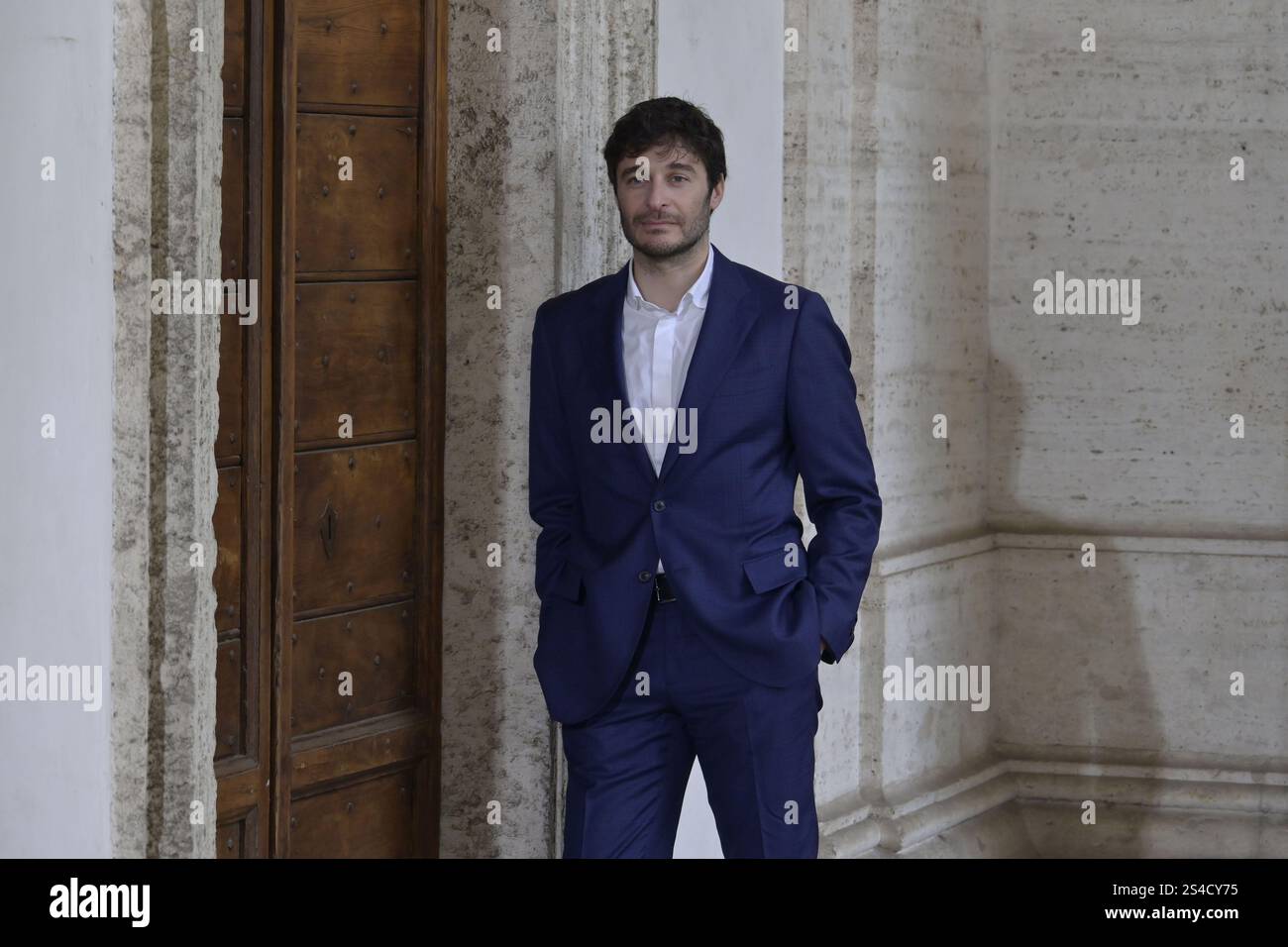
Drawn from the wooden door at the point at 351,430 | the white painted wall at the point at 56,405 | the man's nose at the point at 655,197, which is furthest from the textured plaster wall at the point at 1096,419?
the white painted wall at the point at 56,405

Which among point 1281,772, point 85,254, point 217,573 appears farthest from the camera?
point 1281,772

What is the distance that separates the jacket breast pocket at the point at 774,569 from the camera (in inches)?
138

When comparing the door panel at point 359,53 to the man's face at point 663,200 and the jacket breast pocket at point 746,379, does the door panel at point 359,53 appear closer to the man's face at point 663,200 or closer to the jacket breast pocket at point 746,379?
the man's face at point 663,200

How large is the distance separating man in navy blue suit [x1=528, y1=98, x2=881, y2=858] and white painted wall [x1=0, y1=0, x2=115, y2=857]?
0.92m

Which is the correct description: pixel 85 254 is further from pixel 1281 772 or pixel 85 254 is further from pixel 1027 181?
pixel 1281 772

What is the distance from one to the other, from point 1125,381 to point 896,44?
1.42 metres

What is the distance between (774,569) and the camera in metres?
3.54

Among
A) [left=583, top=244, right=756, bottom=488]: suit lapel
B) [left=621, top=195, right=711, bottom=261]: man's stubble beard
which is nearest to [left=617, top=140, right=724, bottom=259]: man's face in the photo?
[left=621, top=195, right=711, bottom=261]: man's stubble beard

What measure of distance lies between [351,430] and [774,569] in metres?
1.22

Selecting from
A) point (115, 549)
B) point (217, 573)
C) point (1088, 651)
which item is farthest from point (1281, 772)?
point (115, 549)

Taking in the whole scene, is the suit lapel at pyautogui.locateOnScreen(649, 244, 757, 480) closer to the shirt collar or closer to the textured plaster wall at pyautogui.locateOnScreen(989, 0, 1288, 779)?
the shirt collar

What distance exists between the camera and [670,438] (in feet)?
11.6

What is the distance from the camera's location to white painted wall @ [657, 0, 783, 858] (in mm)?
4703

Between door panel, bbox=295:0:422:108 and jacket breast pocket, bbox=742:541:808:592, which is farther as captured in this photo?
door panel, bbox=295:0:422:108
